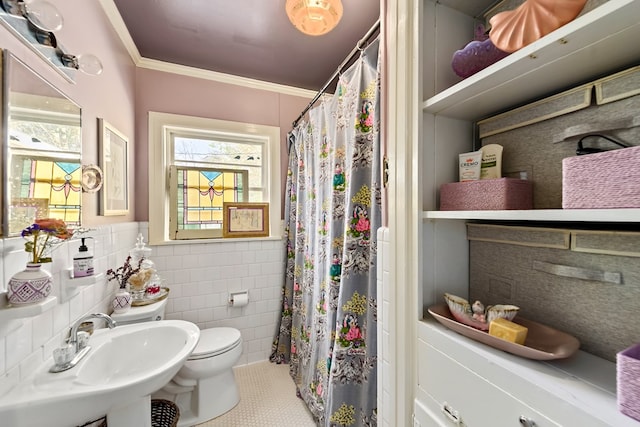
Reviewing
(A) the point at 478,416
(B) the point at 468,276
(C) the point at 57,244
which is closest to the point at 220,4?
(C) the point at 57,244

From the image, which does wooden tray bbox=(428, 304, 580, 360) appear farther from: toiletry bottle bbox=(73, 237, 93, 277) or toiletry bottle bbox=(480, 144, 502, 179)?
toiletry bottle bbox=(73, 237, 93, 277)

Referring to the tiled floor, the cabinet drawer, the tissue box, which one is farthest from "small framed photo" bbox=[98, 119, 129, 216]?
the tissue box

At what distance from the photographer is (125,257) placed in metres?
1.70

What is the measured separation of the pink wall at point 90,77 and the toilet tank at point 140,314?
0.53m

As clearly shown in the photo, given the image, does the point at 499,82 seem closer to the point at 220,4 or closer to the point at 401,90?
the point at 401,90

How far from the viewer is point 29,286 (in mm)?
740

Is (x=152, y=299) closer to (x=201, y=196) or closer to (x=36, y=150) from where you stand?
(x=201, y=196)

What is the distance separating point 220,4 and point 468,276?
5.83ft

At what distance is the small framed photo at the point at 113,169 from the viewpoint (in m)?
1.36

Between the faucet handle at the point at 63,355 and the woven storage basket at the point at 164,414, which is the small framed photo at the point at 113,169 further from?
the woven storage basket at the point at 164,414

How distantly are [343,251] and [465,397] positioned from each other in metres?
0.75

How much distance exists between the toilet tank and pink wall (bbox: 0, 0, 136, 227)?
0.53 m

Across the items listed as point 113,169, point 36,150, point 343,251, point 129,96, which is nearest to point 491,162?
point 343,251

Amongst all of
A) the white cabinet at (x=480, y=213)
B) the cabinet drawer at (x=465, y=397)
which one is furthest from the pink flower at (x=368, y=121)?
the cabinet drawer at (x=465, y=397)
